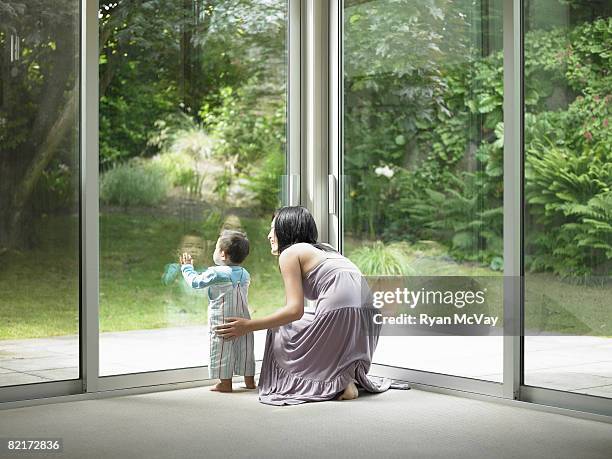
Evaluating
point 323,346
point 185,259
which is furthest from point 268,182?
point 323,346

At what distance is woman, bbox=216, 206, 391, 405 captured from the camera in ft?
13.4

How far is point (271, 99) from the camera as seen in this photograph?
4.83m

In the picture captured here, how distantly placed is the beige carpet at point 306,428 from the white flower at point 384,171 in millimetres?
1138

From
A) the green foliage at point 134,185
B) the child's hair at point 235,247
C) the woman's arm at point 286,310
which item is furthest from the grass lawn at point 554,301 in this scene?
the green foliage at point 134,185

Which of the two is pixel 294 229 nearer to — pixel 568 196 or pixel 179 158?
pixel 179 158

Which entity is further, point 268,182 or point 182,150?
point 268,182

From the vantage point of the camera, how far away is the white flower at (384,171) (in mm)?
4615

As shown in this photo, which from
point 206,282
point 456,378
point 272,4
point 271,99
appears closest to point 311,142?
point 271,99

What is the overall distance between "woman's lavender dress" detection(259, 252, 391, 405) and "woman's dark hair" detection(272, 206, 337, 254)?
17 cm

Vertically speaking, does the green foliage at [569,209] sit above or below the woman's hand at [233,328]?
above

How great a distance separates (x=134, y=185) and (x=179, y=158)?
289mm

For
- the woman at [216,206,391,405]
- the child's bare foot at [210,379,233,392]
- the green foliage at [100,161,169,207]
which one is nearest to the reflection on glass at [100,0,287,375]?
the green foliage at [100,161,169,207]

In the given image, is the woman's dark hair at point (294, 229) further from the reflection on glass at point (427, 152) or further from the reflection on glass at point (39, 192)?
the reflection on glass at point (39, 192)

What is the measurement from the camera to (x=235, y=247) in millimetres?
Result: 4406
